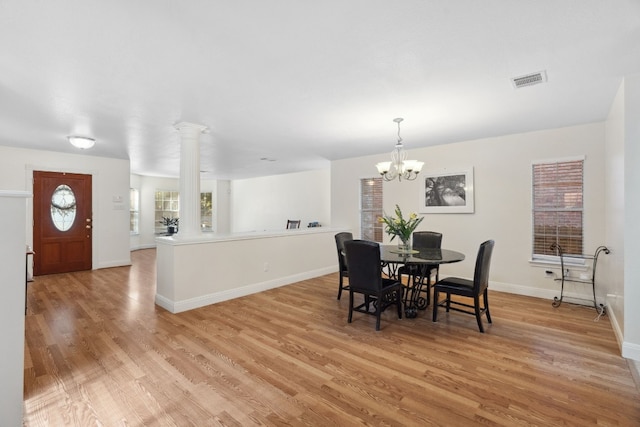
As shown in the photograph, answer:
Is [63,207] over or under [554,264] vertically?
over

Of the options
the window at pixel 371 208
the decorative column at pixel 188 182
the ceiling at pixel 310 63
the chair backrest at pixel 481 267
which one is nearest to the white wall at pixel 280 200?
the window at pixel 371 208

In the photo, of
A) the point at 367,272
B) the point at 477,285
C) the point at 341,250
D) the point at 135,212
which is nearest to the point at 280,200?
the point at 135,212

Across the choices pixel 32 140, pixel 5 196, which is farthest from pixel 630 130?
pixel 32 140

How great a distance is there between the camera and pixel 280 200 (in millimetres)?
9367

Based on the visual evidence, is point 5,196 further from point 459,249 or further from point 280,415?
point 459,249

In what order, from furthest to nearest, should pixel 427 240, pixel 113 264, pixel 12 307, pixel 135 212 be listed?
pixel 135 212
pixel 113 264
pixel 427 240
pixel 12 307

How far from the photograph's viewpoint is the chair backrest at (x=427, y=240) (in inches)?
171

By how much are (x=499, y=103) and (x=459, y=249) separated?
2591mm

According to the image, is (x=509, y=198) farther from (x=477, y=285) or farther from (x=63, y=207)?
(x=63, y=207)

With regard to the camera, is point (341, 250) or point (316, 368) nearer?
point (316, 368)

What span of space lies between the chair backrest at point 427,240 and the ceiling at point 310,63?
151 centimetres

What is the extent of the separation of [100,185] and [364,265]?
6094 mm

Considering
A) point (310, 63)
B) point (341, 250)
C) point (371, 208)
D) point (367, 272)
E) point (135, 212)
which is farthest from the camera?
point (135, 212)

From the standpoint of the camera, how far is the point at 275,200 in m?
9.53
